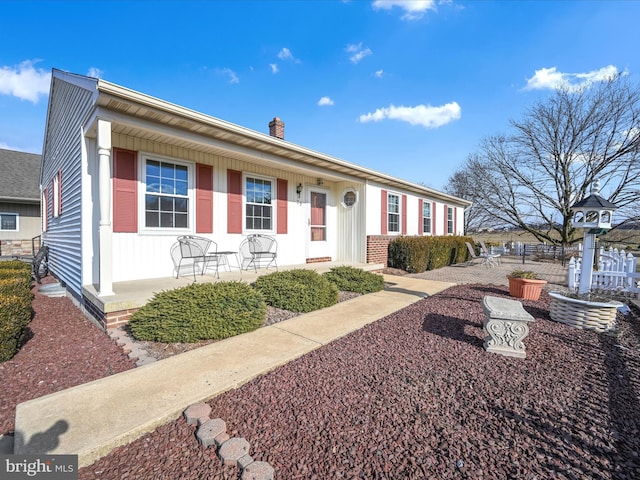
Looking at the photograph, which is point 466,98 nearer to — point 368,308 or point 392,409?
point 368,308

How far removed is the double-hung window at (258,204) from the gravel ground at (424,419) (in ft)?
14.1

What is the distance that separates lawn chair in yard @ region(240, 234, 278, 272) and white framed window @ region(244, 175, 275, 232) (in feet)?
0.80

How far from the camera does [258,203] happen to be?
690cm

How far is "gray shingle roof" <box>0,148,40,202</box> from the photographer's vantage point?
1273 cm

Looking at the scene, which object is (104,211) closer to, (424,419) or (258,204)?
(258,204)

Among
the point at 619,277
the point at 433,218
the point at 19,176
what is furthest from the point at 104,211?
the point at 19,176

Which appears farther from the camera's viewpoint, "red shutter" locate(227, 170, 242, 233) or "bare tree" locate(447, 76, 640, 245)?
"bare tree" locate(447, 76, 640, 245)

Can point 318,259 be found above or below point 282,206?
below

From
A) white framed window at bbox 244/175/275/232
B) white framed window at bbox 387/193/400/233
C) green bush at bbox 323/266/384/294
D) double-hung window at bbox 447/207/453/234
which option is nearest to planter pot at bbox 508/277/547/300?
green bush at bbox 323/266/384/294

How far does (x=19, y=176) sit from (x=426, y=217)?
19201mm

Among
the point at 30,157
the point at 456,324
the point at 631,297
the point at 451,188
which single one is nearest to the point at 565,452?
the point at 456,324

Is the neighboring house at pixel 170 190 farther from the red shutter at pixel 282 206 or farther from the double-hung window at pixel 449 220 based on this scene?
the double-hung window at pixel 449 220

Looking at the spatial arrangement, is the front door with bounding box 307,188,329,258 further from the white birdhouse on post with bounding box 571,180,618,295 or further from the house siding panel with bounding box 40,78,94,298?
the white birdhouse on post with bounding box 571,180,618,295

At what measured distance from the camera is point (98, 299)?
3.74m
